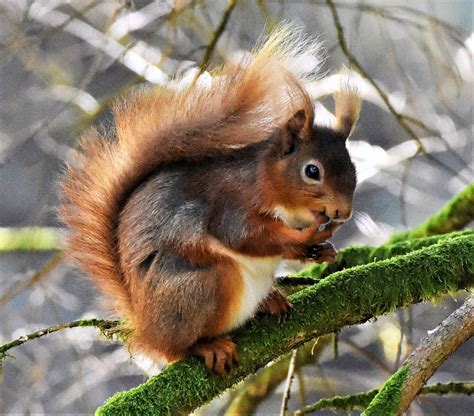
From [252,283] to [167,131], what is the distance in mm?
380

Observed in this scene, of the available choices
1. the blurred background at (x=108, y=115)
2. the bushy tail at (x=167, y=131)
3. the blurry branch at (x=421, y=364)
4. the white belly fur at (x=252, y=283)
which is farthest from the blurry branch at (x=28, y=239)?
the blurry branch at (x=421, y=364)

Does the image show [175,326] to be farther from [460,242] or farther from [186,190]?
[460,242]

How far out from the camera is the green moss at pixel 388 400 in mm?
1221

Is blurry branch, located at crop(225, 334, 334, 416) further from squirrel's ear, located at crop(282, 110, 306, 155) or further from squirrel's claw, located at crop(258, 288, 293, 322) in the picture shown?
squirrel's ear, located at crop(282, 110, 306, 155)

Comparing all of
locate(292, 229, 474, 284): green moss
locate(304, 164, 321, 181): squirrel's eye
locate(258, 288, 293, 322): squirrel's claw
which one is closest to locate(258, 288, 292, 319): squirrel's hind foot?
locate(258, 288, 293, 322): squirrel's claw

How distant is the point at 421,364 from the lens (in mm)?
1332

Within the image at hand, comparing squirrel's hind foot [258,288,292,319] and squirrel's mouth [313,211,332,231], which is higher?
squirrel's mouth [313,211,332,231]

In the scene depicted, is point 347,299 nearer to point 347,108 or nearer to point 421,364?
point 421,364

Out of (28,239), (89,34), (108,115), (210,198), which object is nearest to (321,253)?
(210,198)

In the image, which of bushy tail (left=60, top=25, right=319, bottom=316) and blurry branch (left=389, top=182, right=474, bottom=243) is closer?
bushy tail (left=60, top=25, right=319, bottom=316)

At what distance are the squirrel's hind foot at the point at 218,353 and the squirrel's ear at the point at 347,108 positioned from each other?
1.75 ft

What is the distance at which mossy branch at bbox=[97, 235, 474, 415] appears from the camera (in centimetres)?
146

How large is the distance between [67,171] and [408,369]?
0.87 meters

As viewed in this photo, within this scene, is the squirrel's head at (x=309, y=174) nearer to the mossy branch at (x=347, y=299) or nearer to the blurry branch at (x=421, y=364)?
the mossy branch at (x=347, y=299)
